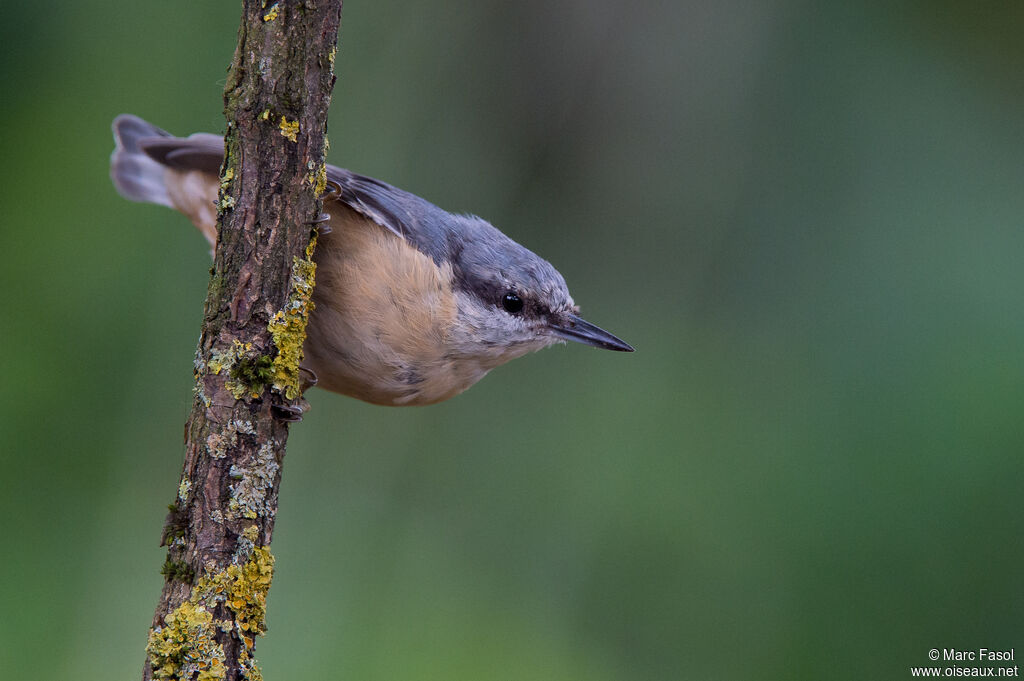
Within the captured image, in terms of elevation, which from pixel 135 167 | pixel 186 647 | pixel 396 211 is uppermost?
pixel 135 167

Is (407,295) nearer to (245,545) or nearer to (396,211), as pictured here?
(396,211)

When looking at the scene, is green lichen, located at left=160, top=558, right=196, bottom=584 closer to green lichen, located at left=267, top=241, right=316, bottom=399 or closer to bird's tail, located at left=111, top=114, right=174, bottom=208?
green lichen, located at left=267, top=241, right=316, bottom=399

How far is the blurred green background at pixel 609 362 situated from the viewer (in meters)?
3.42

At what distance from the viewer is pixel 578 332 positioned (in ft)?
9.59

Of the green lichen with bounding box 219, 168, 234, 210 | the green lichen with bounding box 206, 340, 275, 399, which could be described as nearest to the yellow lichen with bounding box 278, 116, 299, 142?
the green lichen with bounding box 219, 168, 234, 210

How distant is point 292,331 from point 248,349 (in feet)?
0.36

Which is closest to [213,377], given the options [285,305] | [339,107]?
[285,305]

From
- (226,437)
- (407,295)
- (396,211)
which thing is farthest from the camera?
(396,211)

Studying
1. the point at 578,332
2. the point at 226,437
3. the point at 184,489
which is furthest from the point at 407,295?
the point at 184,489

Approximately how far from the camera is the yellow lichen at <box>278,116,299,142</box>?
1924 mm

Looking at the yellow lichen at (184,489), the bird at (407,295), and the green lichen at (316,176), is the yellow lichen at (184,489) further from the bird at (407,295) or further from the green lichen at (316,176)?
the bird at (407,295)

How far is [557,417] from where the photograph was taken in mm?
4305

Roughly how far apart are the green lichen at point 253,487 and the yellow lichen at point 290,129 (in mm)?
645

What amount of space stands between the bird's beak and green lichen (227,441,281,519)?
1.22 m
